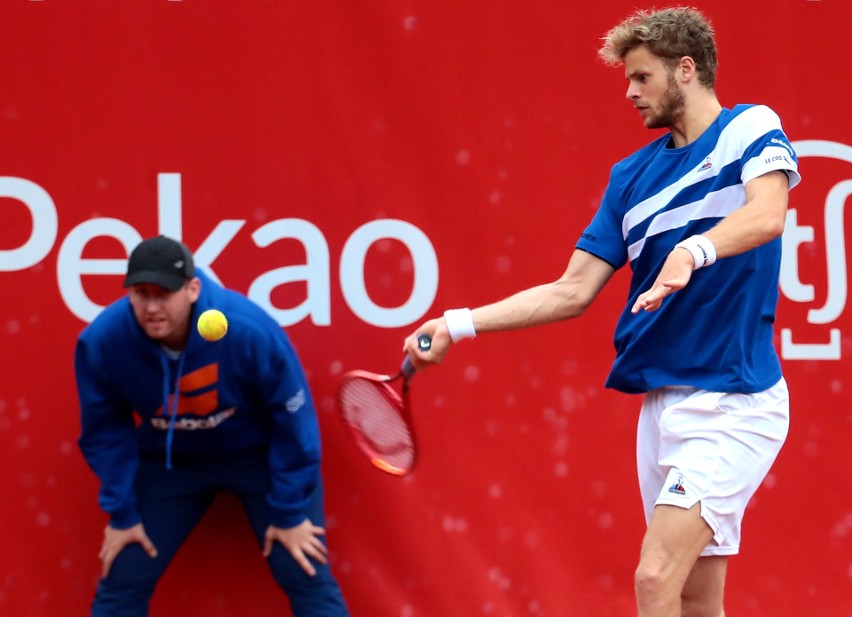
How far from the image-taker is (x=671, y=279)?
9.07 ft

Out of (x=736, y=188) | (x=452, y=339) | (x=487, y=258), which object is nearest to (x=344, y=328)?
(x=487, y=258)

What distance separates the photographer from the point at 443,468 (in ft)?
14.1

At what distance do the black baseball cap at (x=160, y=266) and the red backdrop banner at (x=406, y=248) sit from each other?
499mm

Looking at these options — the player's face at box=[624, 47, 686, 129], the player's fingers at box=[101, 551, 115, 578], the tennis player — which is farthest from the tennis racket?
the player's face at box=[624, 47, 686, 129]

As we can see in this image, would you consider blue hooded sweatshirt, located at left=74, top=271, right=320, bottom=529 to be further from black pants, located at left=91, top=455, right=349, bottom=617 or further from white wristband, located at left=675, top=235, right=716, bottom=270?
white wristband, located at left=675, top=235, right=716, bottom=270

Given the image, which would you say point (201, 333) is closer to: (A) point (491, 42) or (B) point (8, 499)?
(B) point (8, 499)

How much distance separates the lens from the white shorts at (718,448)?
10.0 ft

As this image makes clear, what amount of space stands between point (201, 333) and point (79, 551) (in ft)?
3.24

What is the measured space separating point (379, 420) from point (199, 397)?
54 centimetres

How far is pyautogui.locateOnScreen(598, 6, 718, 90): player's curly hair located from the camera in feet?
10.6

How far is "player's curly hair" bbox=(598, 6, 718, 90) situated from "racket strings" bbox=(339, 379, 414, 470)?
1.20 meters

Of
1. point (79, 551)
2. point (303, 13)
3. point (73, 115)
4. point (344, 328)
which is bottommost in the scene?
point (79, 551)

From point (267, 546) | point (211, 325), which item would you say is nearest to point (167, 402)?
point (211, 325)

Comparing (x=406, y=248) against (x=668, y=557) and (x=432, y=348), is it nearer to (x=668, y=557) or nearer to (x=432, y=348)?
(x=432, y=348)
